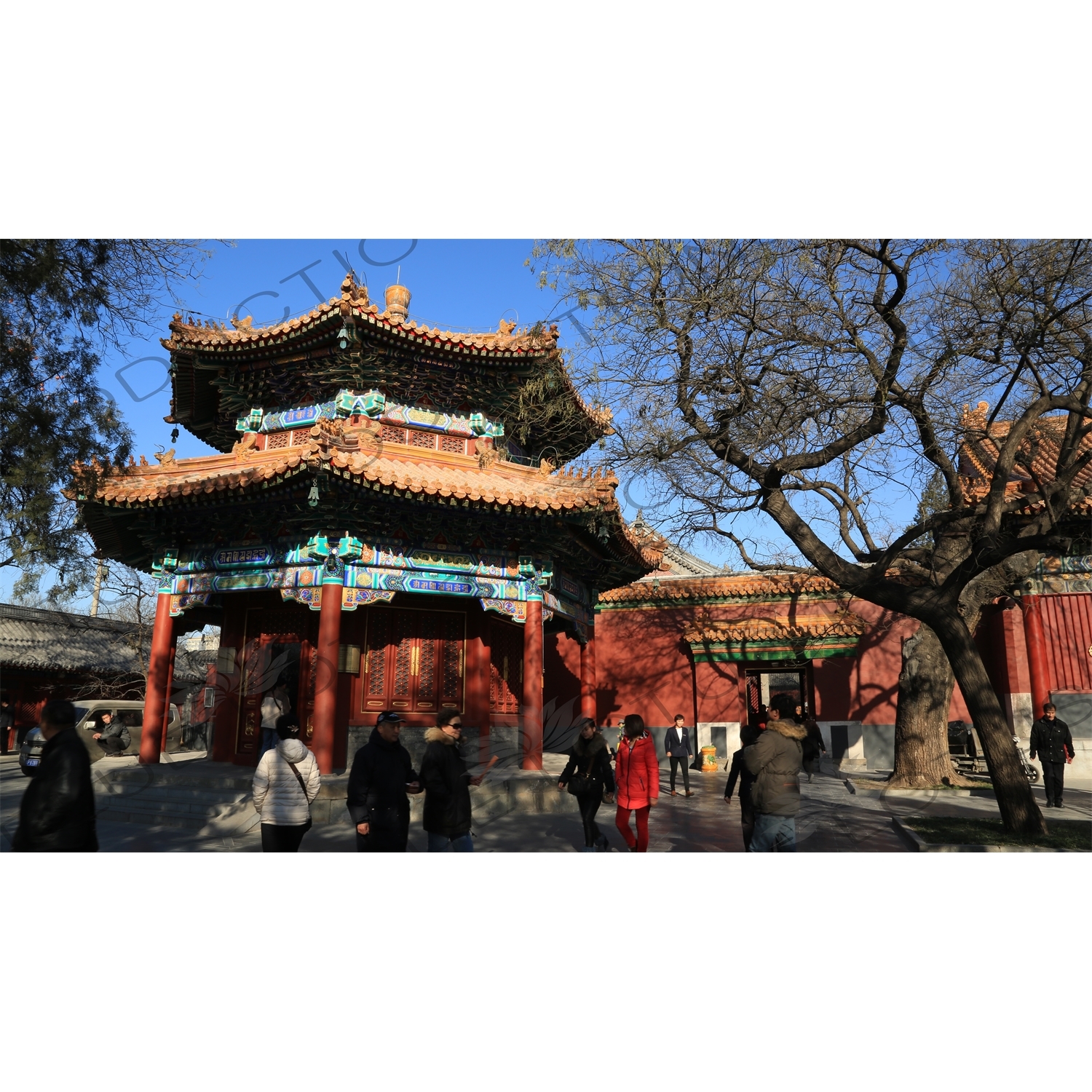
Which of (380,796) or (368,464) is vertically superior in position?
(368,464)

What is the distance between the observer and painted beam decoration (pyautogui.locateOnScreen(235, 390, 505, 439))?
12008mm

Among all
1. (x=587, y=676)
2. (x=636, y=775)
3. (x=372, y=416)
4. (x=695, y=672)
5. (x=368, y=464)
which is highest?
(x=372, y=416)

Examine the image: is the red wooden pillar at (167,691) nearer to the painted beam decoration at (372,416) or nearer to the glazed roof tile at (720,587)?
the painted beam decoration at (372,416)

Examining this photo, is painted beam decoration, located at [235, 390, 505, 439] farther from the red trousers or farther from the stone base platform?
the red trousers

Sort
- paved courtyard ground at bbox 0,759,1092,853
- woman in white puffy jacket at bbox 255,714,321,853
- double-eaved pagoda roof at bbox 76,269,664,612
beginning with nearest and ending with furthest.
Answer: woman in white puffy jacket at bbox 255,714,321,853 → paved courtyard ground at bbox 0,759,1092,853 → double-eaved pagoda roof at bbox 76,269,664,612

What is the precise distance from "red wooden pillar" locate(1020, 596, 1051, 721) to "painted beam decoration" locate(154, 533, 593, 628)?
9.89m

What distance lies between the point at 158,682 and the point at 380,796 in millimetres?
7427

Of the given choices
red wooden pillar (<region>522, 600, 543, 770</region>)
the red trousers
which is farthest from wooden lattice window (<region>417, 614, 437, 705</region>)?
the red trousers

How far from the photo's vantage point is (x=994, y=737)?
833 centimetres

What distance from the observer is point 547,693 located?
745 inches

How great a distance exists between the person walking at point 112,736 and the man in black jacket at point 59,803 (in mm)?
11718

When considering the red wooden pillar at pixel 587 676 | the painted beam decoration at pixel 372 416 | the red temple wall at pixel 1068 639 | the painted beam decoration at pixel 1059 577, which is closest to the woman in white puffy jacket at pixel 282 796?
the painted beam decoration at pixel 372 416

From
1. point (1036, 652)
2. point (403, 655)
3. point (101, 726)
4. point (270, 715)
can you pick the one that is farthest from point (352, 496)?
point (1036, 652)

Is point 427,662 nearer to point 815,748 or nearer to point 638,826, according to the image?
point 638,826
